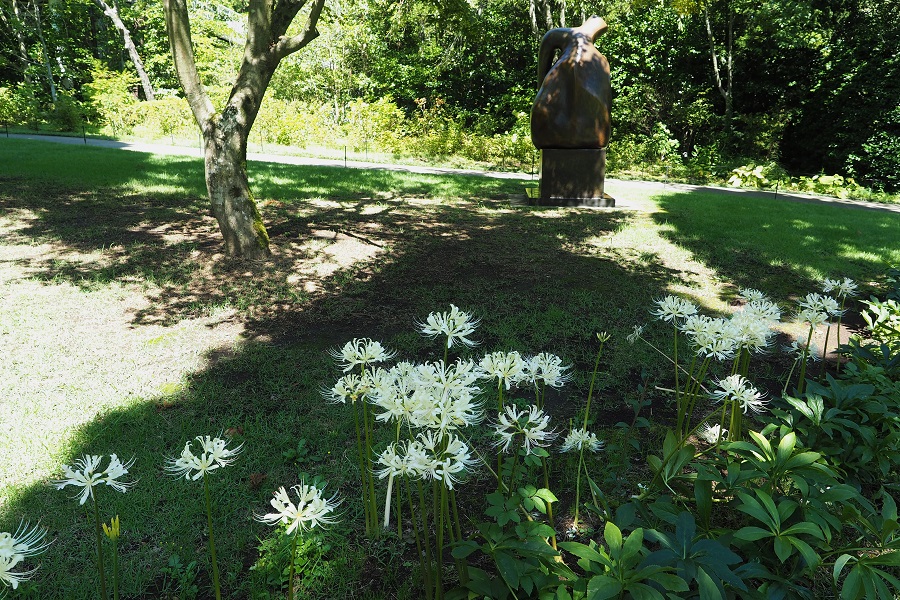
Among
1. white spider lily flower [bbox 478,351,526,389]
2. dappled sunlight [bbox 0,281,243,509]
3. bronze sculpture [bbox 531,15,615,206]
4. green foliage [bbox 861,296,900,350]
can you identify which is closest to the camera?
white spider lily flower [bbox 478,351,526,389]

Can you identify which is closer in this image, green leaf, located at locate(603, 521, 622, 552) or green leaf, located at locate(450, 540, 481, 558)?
green leaf, located at locate(603, 521, 622, 552)

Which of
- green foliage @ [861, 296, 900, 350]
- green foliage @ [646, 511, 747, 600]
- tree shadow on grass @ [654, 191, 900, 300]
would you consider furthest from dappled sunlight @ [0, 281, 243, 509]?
tree shadow on grass @ [654, 191, 900, 300]

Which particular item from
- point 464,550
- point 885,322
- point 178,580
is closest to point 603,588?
point 464,550

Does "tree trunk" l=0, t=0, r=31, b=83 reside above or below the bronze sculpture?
above

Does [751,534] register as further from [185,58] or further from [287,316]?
[185,58]

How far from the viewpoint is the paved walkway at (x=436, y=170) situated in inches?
486

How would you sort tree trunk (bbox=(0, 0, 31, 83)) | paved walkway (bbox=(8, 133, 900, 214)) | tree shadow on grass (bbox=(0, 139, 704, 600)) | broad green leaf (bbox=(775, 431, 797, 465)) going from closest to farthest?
broad green leaf (bbox=(775, 431, 797, 465)) → tree shadow on grass (bbox=(0, 139, 704, 600)) → paved walkway (bbox=(8, 133, 900, 214)) → tree trunk (bbox=(0, 0, 31, 83))

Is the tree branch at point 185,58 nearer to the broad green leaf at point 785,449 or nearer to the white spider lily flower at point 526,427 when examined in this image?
the white spider lily flower at point 526,427

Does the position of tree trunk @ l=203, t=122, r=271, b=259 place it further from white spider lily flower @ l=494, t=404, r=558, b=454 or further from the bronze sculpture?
the bronze sculpture

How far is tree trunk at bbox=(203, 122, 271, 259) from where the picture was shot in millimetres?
6039

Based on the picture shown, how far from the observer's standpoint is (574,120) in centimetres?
966

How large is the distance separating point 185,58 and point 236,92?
64cm

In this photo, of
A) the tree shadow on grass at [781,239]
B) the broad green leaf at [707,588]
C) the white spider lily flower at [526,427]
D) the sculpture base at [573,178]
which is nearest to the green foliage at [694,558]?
the broad green leaf at [707,588]

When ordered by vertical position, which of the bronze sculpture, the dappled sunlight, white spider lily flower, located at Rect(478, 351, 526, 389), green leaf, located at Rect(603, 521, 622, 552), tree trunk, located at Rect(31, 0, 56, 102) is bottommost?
the dappled sunlight
